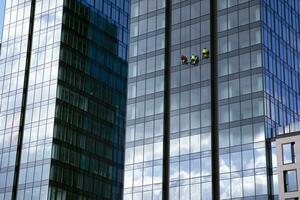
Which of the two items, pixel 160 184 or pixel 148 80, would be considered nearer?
pixel 160 184

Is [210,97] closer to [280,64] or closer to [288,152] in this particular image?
[280,64]

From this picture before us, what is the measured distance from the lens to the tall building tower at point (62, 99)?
368 ft

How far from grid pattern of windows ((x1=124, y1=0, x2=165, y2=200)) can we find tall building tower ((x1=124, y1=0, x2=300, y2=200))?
0.51ft

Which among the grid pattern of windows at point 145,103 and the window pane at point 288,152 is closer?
the window pane at point 288,152

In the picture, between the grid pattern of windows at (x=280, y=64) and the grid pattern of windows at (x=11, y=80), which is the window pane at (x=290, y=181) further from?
the grid pattern of windows at (x=11, y=80)

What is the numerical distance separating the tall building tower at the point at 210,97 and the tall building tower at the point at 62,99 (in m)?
19.8

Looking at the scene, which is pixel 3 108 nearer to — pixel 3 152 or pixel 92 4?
pixel 3 152

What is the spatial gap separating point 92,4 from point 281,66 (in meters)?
46.5

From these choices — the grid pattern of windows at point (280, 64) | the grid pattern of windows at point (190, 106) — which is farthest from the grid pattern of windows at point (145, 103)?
the grid pattern of windows at point (280, 64)

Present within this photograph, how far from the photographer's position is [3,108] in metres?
121

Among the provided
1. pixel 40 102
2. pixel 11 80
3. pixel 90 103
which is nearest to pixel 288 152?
pixel 90 103

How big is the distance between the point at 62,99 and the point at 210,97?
34042mm

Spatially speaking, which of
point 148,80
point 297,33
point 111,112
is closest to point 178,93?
point 148,80

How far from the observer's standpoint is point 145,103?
318 feet
